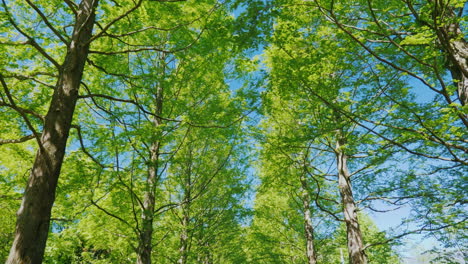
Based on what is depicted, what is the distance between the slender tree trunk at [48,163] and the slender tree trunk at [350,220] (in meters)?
5.49

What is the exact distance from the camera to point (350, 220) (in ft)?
23.7

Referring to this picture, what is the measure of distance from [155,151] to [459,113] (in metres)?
6.07

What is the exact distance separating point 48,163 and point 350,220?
696 centimetres

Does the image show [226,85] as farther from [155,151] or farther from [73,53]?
[73,53]

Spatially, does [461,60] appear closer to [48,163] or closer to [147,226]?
[48,163]

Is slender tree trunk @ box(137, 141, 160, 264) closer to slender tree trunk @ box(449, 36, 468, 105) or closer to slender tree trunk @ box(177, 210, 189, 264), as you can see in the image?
slender tree trunk @ box(177, 210, 189, 264)

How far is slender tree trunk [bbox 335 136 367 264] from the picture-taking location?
6809mm

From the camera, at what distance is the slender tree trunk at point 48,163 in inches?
110

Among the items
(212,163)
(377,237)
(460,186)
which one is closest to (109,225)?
(212,163)

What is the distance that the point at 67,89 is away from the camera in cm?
354

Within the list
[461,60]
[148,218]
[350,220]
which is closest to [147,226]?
[148,218]

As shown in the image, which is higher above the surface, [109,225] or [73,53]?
[73,53]

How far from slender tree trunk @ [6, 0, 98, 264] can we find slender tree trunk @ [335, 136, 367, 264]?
216 inches

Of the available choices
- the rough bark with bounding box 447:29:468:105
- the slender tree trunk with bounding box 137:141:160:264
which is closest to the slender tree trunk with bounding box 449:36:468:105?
the rough bark with bounding box 447:29:468:105
